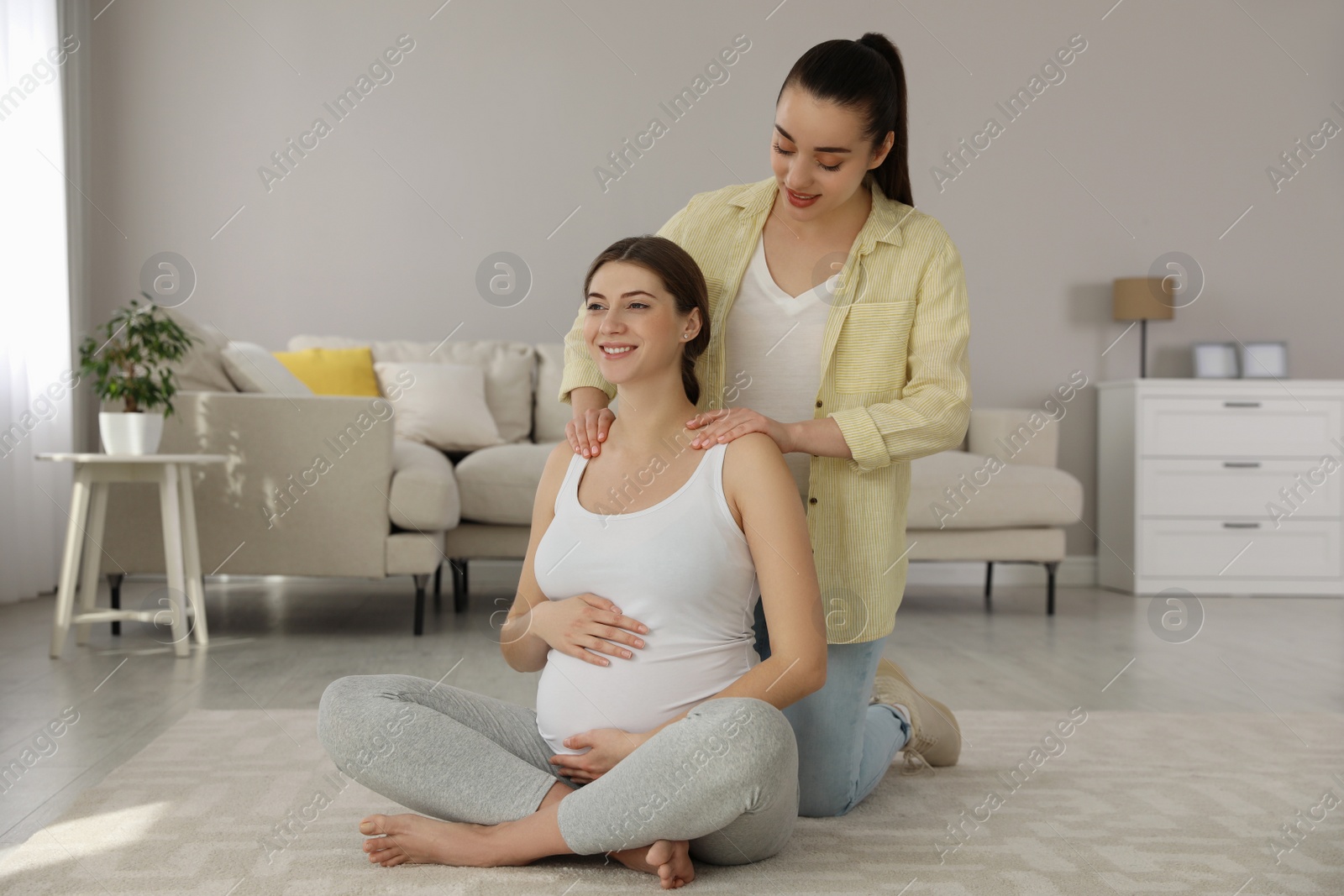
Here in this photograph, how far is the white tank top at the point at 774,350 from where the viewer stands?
5.30 feet

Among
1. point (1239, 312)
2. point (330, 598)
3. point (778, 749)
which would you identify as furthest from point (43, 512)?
point (1239, 312)

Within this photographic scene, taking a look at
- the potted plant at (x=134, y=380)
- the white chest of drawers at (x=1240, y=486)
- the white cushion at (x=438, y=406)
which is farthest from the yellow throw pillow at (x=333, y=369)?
the white chest of drawers at (x=1240, y=486)

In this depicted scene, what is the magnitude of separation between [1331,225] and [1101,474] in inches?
60.0

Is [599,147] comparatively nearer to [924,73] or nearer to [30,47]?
[924,73]

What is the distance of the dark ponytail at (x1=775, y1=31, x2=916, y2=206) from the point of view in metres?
1.43

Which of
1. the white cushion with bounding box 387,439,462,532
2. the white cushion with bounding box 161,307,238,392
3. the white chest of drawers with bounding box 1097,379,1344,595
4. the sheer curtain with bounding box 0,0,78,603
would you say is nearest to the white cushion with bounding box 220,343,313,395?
the white cushion with bounding box 161,307,238,392

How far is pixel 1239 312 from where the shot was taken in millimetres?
4891

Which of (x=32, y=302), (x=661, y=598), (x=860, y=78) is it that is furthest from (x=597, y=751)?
(x=32, y=302)

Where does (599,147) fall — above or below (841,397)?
above

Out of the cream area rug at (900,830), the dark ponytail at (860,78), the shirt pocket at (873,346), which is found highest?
the dark ponytail at (860,78)

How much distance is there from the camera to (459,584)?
12.1 ft

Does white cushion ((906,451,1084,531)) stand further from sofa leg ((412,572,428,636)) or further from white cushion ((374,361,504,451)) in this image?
sofa leg ((412,572,428,636))

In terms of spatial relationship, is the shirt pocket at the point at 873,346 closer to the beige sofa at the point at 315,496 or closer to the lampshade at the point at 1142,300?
the beige sofa at the point at 315,496

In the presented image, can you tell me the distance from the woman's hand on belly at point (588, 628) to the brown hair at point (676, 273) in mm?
333
